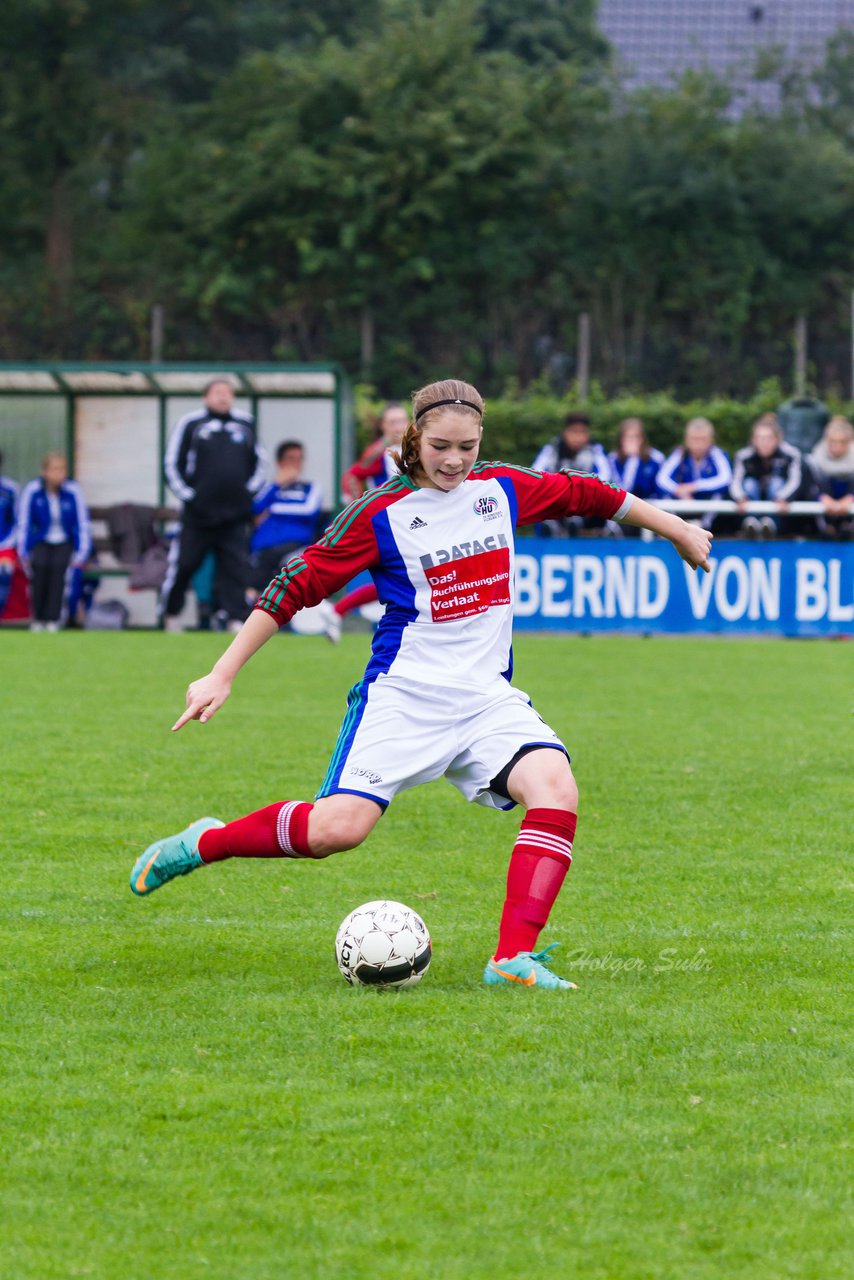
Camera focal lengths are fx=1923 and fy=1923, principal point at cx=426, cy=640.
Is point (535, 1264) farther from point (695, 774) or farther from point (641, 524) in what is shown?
point (695, 774)

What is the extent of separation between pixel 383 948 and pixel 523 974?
371 millimetres

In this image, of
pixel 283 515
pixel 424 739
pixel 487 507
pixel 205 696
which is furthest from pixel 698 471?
pixel 205 696

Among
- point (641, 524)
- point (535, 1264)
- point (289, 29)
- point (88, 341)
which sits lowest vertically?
point (535, 1264)

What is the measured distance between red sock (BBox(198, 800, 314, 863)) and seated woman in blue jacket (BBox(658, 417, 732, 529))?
501 inches

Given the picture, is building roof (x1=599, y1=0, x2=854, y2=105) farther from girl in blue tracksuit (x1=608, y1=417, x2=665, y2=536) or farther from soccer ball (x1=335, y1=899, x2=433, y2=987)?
soccer ball (x1=335, y1=899, x2=433, y2=987)

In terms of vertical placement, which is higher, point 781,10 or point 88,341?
point 781,10

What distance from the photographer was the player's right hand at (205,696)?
16.1 feet

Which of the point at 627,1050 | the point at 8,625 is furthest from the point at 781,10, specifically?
the point at 627,1050

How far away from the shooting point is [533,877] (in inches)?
199

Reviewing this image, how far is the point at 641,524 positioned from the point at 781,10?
4719 centimetres

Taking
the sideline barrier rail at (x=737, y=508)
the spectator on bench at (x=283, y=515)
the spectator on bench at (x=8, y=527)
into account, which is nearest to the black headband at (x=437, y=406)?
the sideline barrier rail at (x=737, y=508)

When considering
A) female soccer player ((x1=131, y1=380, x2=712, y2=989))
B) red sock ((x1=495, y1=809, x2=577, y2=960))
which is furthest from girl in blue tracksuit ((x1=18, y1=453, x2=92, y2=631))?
red sock ((x1=495, y1=809, x2=577, y2=960))

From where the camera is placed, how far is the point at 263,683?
13250 mm

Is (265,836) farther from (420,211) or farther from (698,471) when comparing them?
(420,211)
